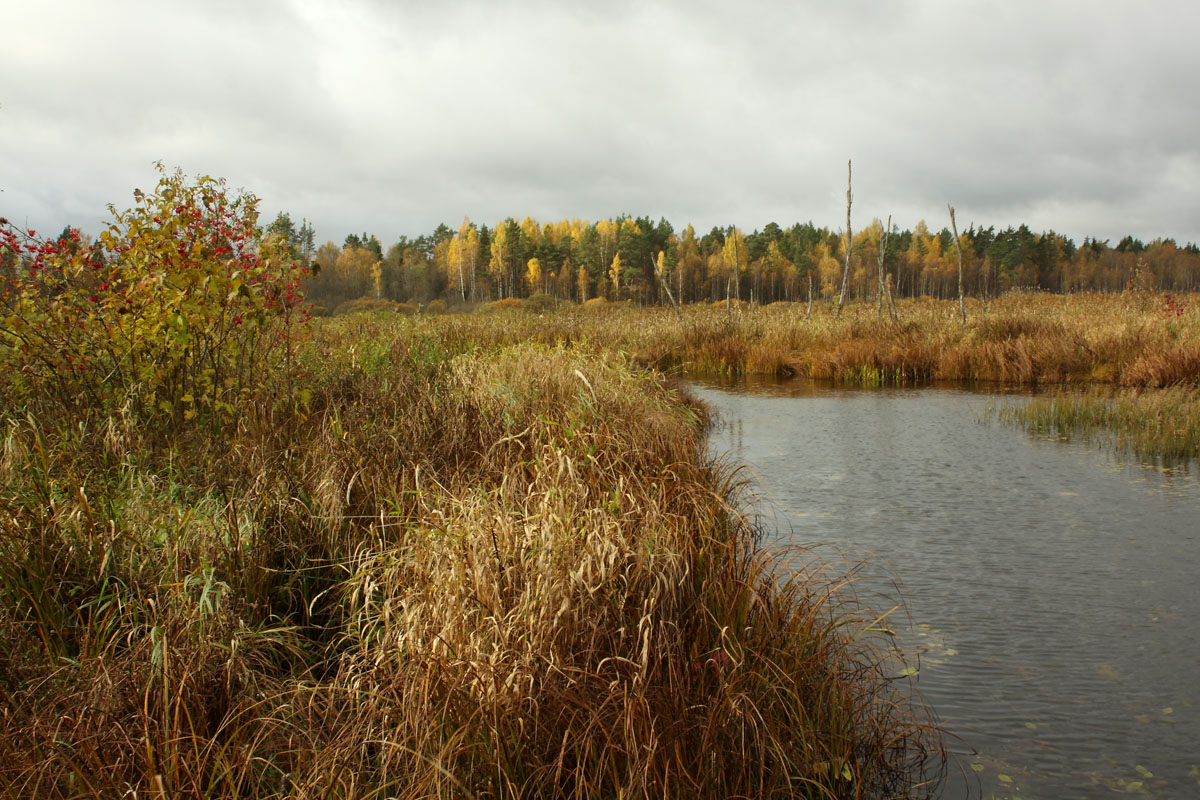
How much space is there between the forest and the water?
212 ft

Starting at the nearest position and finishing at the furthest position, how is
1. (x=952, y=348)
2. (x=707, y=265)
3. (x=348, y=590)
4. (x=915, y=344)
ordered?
(x=348, y=590) → (x=952, y=348) → (x=915, y=344) → (x=707, y=265)

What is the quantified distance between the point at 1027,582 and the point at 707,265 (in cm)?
8412

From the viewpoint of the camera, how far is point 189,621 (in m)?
2.77

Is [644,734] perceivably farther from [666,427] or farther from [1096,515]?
[1096,515]

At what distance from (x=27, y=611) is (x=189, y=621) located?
0.82 metres

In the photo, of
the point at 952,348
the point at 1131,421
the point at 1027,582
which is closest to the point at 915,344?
the point at 952,348

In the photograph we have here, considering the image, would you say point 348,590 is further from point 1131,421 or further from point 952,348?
point 952,348

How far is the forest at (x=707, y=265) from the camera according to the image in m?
76.2

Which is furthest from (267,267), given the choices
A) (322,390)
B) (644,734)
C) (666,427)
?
(644,734)

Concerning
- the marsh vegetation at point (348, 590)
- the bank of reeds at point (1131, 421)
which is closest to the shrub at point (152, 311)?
the marsh vegetation at point (348, 590)

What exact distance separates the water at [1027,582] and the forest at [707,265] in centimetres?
6448

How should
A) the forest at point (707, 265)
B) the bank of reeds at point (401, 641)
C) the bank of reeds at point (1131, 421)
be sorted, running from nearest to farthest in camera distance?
the bank of reeds at point (401, 641)
the bank of reeds at point (1131, 421)
the forest at point (707, 265)

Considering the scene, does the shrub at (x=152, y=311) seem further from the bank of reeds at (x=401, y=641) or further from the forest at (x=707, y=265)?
the forest at (x=707, y=265)

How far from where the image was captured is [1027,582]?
4531 millimetres
